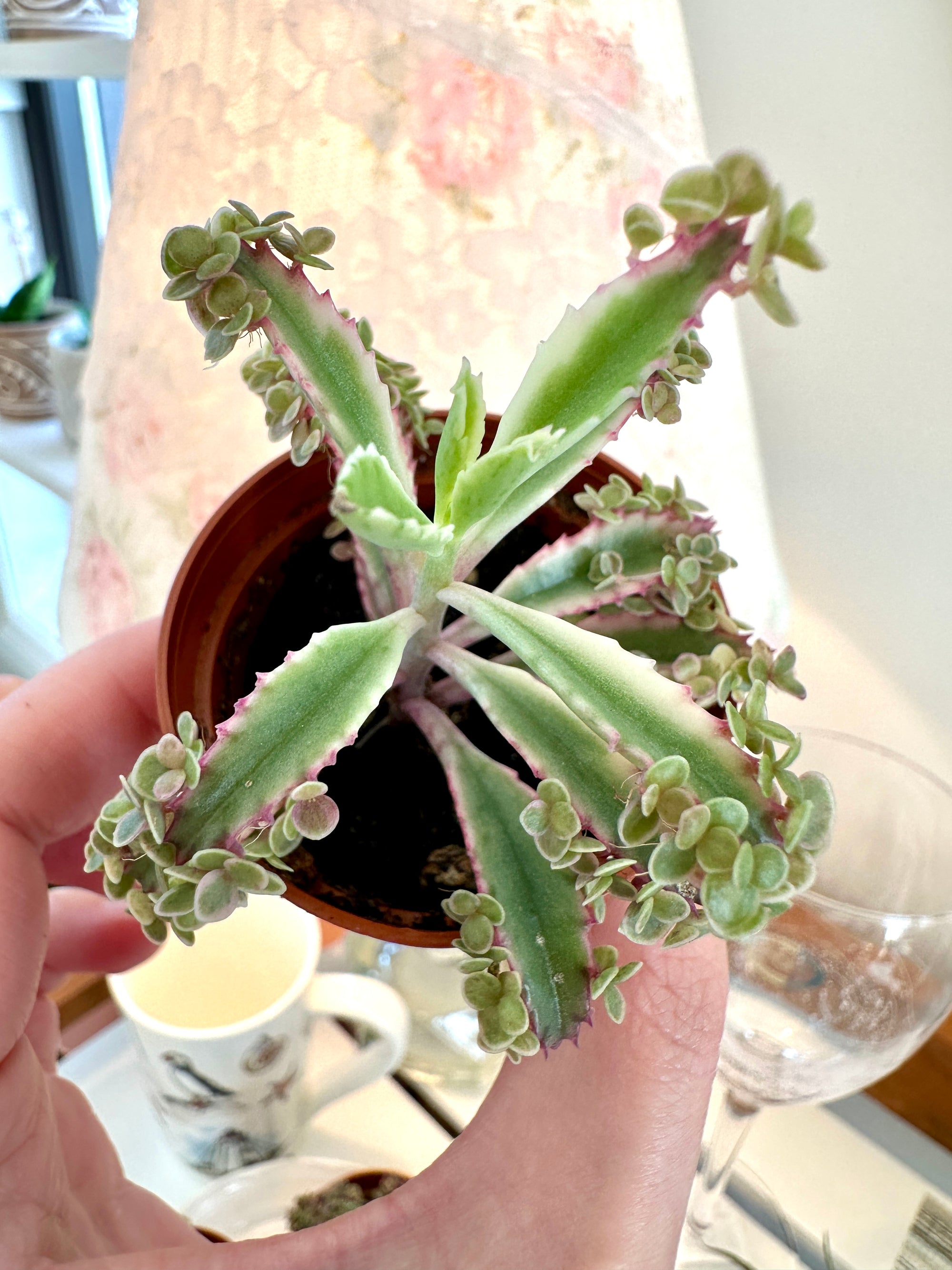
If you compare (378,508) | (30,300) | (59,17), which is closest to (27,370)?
(30,300)

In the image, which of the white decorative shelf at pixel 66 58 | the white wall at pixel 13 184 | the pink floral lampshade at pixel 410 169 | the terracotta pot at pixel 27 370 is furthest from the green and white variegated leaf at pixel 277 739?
the white wall at pixel 13 184

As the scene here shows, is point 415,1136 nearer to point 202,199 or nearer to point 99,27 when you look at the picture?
point 202,199

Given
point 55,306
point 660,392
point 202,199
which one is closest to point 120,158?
point 202,199

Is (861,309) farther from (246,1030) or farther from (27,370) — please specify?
(27,370)

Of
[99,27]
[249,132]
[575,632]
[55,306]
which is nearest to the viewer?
[575,632]

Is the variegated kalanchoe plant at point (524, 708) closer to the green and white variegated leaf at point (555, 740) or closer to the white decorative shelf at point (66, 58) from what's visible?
the green and white variegated leaf at point (555, 740)
